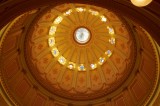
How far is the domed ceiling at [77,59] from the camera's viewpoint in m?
16.2

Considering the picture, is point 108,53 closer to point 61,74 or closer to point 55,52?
point 61,74

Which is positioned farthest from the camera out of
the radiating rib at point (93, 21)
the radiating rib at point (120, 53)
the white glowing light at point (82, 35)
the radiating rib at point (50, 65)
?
the white glowing light at point (82, 35)

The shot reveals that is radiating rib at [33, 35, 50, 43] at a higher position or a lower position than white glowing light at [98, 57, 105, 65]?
higher

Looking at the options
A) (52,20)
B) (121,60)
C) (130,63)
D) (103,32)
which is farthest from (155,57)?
(52,20)

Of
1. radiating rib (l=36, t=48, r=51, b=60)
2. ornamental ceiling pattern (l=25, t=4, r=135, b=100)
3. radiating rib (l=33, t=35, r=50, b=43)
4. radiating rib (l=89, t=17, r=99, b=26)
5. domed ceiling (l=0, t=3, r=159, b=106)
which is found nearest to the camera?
domed ceiling (l=0, t=3, r=159, b=106)

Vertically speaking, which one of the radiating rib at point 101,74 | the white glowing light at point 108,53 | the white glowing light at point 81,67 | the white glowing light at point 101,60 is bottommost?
the radiating rib at point 101,74

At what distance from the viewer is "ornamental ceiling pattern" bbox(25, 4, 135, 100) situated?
730 inches

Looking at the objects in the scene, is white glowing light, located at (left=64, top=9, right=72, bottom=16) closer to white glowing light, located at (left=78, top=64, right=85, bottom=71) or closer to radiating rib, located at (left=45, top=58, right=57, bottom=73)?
radiating rib, located at (left=45, top=58, right=57, bottom=73)

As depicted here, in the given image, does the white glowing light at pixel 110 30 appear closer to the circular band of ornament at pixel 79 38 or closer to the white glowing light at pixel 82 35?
the circular band of ornament at pixel 79 38

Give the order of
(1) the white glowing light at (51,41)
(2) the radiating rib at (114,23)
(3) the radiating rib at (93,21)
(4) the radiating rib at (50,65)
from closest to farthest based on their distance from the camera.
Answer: (2) the radiating rib at (114,23)
(4) the radiating rib at (50,65)
(3) the radiating rib at (93,21)
(1) the white glowing light at (51,41)

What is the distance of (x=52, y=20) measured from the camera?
1909 cm

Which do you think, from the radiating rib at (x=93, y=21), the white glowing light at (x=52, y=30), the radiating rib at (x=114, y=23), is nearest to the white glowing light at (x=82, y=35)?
the radiating rib at (x=93, y=21)

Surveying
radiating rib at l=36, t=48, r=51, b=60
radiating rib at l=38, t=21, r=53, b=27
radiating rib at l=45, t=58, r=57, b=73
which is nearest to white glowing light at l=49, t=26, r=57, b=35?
radiating rib at l=38, t=21, r=53, b=27

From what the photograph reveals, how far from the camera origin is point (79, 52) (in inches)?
843
